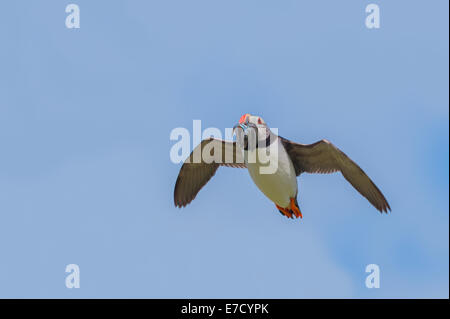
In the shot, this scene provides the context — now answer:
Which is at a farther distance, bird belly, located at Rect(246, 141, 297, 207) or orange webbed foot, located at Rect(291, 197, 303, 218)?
orange webbed foot, located at Rect(291, 197, 303, 218)

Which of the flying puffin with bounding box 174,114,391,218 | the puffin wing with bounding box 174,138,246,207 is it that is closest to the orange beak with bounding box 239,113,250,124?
the flying puffin with bounding box 174,114,391,218

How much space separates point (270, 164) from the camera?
15828 mm

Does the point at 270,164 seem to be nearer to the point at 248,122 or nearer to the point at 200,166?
the point at 248,122

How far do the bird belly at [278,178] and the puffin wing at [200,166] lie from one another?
132 cm

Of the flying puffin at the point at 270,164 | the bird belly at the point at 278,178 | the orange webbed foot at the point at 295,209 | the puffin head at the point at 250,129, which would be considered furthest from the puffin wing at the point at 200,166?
the orange webbed foot at the point at 295,209

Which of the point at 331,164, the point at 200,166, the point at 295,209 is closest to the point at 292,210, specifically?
the point at 295,209

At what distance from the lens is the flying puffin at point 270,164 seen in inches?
624

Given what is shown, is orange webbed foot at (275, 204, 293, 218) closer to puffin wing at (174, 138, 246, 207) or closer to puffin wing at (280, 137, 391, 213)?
puffin wing at (280, 137, 391, 213)


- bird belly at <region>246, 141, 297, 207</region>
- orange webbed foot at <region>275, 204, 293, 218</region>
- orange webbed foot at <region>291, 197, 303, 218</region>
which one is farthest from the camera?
orange webbed foot at <region>275, 204, 293, 218</region>

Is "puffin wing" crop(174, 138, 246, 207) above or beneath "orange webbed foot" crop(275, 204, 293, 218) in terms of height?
above

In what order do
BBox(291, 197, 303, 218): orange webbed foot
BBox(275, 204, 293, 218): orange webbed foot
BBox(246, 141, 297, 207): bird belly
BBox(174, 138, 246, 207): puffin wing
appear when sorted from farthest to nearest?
1. BBox(174, 138, 246, 207): puffin wing
2. BBox(275, 204, 293, 218): orange webbed foot
3. BBox(291, 197, 303, 218): orange webbed foot
4. BBox(246, 141, 297, 207): bird belly

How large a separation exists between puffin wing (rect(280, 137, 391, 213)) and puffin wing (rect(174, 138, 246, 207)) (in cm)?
124

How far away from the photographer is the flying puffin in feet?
52.0
